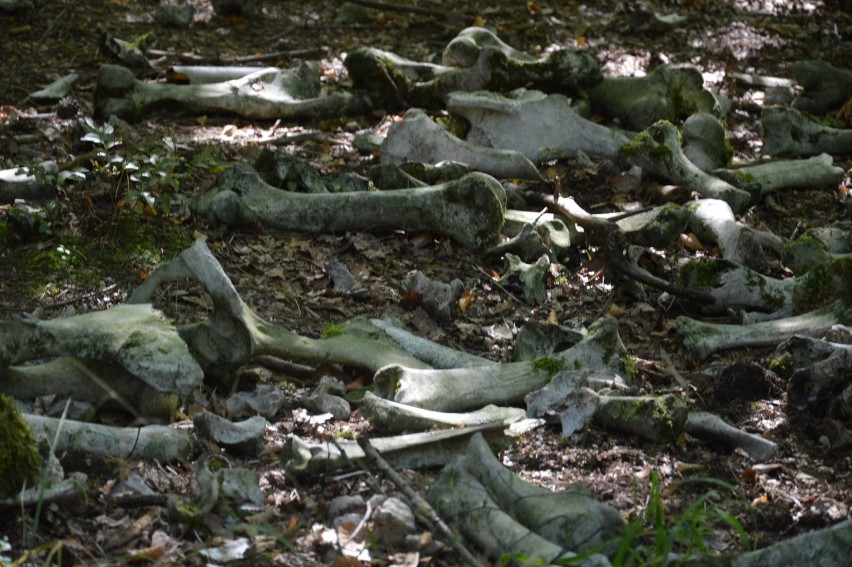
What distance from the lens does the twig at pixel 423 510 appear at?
2646 millimetres

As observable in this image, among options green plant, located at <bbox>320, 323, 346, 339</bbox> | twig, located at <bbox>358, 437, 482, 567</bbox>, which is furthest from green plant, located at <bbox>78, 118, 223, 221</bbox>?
twig, located at <bbox>358, 437, 482, 567</bbox>

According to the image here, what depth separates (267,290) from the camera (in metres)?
4.90

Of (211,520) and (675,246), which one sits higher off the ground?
(211,520)

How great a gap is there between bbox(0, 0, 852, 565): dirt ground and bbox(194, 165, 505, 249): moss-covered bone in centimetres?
10

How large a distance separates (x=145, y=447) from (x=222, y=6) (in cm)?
604

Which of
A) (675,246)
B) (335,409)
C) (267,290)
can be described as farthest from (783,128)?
(335,409)

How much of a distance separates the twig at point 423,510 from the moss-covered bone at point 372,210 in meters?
2.34

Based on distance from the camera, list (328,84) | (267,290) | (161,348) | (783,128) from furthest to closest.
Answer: (328,84), (783,128), (267,290), (161,348)

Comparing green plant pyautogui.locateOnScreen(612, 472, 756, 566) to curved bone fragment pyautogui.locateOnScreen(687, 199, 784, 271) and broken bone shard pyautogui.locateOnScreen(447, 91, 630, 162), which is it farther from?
broken bone shard pyautogui.locateOnScreen(447, 91, 630, 162)

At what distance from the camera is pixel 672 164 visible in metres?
6.08

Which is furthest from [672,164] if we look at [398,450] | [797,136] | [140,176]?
[398,450]

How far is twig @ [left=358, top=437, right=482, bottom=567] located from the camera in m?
2.65

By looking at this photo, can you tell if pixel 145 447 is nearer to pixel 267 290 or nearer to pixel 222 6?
pixel 267 290

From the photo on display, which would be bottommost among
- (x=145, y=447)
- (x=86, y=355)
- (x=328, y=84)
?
(x=328, y=84)
